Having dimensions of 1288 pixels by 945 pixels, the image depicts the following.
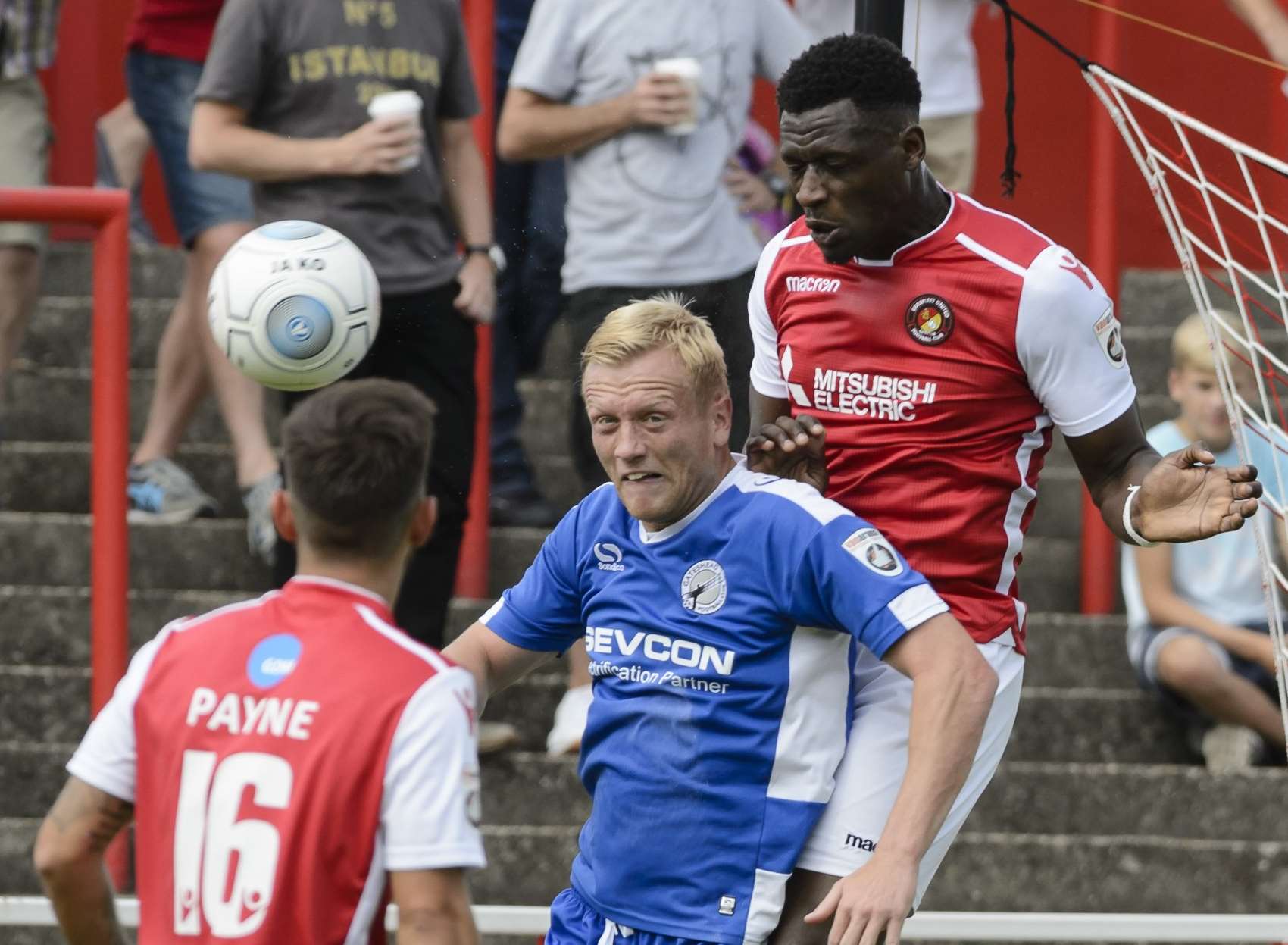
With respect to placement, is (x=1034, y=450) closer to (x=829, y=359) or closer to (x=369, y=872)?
(x=829, y=359)

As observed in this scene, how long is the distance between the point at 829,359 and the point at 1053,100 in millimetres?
1360

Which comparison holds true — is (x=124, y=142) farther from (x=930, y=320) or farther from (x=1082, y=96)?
(x=930, y=320)

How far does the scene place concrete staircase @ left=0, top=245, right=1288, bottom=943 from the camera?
566cm

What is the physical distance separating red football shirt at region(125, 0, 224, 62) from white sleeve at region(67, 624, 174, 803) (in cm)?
373

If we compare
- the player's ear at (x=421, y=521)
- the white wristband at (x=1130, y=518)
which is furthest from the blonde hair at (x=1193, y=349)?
the player's ear at (x=421, y=521)

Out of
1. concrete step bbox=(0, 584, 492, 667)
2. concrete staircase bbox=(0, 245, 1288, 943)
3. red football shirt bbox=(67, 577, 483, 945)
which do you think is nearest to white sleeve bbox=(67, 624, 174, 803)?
red football shirt bbox=(67, 577, 483, 945)

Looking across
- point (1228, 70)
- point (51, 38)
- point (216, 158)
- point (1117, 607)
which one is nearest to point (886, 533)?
point (1228, 70)

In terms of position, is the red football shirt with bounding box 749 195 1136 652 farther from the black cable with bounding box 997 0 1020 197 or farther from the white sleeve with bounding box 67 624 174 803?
the white sleeve with bounding box 67 624 174 803

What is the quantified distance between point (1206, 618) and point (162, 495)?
3097mm

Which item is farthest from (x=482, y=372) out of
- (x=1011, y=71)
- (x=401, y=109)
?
(x=1011, y=71)

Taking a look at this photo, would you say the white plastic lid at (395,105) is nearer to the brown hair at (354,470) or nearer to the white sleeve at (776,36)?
the white sleeve at (776,36)

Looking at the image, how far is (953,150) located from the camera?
18.9 ft

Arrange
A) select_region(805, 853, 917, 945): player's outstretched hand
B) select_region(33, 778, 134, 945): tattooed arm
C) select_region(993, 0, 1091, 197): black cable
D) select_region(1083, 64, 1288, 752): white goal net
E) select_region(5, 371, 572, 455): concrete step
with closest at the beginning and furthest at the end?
select_region(33, 778, 134, 945): tattooed arm, select_region(805, 853, 917, 945): player's outstretched hand, select_region(1083, 64, 1288, 752): white goal net, select_region(993, 0, 1091, 197): black cable, select_region(5, 371, 572, 455): concrete step

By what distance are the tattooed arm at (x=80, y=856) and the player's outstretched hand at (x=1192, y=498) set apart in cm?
176
